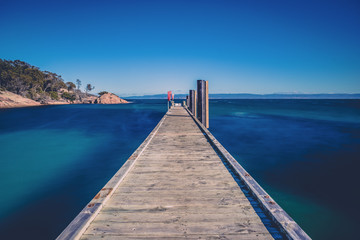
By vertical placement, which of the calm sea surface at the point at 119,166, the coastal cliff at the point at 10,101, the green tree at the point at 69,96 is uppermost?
the green tree at the point at 69,96

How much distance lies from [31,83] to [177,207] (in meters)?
74.6

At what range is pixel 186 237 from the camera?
245 cm

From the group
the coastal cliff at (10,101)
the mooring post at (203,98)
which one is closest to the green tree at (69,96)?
the coastal cliff at (10,101)

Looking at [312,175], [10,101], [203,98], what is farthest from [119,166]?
[10,101]

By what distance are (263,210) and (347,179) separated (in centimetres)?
702

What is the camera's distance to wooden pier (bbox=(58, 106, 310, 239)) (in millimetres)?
2490

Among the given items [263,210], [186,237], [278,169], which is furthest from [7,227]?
[278,169]

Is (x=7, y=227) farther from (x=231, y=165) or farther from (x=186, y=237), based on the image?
(x=231, y=165)

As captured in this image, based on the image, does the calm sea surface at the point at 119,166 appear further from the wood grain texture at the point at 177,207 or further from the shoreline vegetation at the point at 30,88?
the shoreline vegetation at the point at 30,88

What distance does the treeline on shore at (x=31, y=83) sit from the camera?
56.5 m

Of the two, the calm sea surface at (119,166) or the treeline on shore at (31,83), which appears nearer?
the calm sea surface at (119,166)

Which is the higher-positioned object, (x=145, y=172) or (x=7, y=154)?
(x=145, y=172)

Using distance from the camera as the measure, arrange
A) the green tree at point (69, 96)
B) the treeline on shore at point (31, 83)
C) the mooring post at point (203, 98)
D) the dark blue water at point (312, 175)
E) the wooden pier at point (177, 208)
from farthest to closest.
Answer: the green tree at point (69, 96), the treeline on shore at point (31, 83), the mooring post at point (203, 98), the dark blue water at point (312, 175), the wooden pier at point (177, 208)

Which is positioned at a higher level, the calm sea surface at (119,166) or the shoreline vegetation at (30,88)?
the shoreline vegetation at (30,88)
